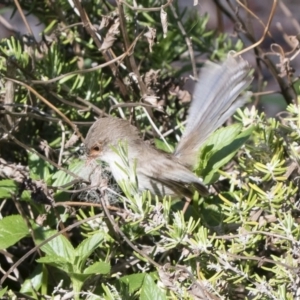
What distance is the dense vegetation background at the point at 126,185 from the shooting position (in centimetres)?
184

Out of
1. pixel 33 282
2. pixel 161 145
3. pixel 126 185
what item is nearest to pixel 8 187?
pixel 33 282

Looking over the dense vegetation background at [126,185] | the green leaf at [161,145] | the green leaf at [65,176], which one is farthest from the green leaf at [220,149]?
the green leaf at [65,176]

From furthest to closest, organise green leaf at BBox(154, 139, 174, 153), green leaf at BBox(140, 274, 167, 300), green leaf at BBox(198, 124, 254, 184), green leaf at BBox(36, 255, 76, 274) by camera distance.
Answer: green leaf at BBox(154, 139, 174, 153)
green leaf at BBox(198, 124, 254, 184)
green leaf at BBox(36, 255, 76, 274)
green leaf at BBox(140, 274, 167, 300)

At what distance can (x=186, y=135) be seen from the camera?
2.33 metres

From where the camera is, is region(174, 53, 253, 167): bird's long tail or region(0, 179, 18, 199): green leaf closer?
region(0, 179, 18, 199): green leaf

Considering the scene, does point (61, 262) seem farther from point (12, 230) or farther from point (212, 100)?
point (212, 100)

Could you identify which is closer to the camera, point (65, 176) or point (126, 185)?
point (126, 185)

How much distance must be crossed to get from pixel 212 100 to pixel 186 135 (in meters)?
0.13

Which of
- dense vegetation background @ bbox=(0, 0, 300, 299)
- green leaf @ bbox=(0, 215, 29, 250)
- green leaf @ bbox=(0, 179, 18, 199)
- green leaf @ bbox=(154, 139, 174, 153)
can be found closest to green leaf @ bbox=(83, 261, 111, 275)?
dense vegetation background @ bbox=(0, 0, 300, 299)

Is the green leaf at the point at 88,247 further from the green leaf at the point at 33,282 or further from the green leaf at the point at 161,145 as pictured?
the green leaf at the point at 161,145

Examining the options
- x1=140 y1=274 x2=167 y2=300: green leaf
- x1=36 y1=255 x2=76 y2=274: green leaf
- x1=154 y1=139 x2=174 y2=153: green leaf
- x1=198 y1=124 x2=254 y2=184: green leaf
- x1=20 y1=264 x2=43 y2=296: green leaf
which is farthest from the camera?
x1=154 y1=139 x2=174 y2=153: green leaf

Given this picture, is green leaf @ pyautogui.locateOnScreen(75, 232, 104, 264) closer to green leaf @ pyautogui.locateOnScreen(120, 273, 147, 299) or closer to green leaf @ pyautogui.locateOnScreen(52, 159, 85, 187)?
green leaf @ pyautogui.locateOnScreen(120, 273, 147, 299)

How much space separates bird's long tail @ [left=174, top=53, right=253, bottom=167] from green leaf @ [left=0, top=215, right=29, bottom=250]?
588 millimetres

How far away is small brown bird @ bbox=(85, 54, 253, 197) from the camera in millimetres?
2207
